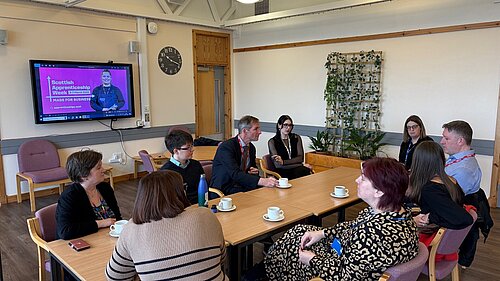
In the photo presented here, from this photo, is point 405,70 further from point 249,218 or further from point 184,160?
point 249,218

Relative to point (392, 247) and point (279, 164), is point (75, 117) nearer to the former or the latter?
point (279, 164)

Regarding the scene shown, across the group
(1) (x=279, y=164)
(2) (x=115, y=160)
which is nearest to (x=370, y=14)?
(1) (x=279, y=164)

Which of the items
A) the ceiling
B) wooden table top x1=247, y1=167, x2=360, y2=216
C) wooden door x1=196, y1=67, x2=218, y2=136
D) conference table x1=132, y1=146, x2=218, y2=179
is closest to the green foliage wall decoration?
the ceiling

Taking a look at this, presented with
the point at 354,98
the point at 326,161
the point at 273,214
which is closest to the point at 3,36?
the point at 273,214

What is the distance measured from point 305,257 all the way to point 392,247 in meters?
0.51

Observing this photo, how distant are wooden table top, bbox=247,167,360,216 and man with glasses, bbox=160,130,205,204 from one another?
1.54 feet

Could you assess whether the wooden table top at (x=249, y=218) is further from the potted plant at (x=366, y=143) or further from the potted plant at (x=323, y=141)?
the potted plant at (x=323, y=141)

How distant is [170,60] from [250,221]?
514 cm

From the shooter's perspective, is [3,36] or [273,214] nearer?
[273,214]

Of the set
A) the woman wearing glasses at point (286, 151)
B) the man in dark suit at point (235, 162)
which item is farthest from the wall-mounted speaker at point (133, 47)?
the man in dark suit at point (235, 162)

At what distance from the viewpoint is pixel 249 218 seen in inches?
94.0

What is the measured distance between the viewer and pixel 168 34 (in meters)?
6.78

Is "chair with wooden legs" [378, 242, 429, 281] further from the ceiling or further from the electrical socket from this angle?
the electrical socket

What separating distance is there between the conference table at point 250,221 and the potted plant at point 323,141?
286cm
